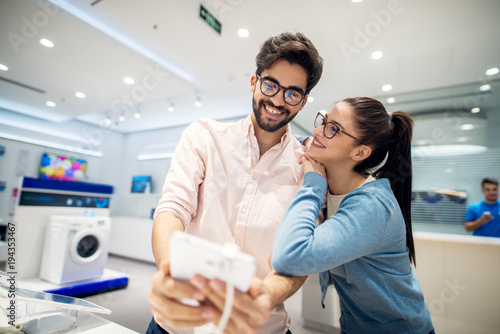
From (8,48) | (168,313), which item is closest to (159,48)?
(8,48)

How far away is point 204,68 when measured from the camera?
412 cm

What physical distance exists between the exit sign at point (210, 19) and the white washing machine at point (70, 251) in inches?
116

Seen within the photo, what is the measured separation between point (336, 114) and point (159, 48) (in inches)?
130

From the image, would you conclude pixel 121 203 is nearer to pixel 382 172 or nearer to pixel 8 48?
pixel 8 48

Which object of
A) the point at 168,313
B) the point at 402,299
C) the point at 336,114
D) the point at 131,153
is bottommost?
the point at 402,299

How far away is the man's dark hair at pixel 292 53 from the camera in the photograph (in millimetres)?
1104

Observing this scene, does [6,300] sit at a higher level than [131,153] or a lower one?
lower

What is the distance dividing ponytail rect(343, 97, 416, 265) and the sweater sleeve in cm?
26

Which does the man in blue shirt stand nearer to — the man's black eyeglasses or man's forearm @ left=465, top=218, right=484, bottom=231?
man's forearm @ left=465, top=218, right=484, bottom=231

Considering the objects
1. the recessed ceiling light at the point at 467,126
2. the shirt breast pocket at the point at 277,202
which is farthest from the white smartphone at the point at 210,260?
the recessed ceiling light at the point at 467,126

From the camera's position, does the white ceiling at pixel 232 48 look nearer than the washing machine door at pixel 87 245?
Yes

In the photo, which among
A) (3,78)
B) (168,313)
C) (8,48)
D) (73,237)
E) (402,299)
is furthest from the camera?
(3,78)

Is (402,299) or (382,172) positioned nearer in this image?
(402,299)

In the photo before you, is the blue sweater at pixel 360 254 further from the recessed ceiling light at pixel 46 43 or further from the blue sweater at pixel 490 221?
the recessed ceiling light at pixel 46 43
